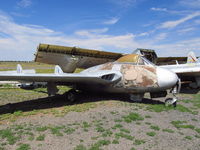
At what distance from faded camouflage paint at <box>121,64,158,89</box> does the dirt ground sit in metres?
1.23

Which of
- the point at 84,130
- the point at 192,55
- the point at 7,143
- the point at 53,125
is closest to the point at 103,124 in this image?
the point at 84,130

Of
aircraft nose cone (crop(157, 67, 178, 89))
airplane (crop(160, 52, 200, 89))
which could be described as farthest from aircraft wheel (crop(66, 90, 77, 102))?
airplane (crop(160, 52, 200, 89))

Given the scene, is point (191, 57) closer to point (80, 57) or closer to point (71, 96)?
point (80, 57)

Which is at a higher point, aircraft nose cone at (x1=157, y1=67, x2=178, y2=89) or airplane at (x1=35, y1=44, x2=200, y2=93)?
airplane at (x1=35, y1=44, x2=200, y2=93)

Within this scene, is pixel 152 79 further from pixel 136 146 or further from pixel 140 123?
pixel 136 146

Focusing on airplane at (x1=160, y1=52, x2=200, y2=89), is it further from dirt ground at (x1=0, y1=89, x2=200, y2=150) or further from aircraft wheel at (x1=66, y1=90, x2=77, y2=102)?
aircraft wheel at (x1=66, y1=90, x2=77, y2=102)

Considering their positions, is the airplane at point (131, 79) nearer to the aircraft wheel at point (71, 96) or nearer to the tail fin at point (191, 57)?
the aircraft wheel at point (71, 96)

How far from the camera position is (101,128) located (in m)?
6.06

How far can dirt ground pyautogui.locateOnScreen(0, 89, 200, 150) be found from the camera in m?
4.88

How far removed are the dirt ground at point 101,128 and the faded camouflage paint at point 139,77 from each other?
1.23 meters

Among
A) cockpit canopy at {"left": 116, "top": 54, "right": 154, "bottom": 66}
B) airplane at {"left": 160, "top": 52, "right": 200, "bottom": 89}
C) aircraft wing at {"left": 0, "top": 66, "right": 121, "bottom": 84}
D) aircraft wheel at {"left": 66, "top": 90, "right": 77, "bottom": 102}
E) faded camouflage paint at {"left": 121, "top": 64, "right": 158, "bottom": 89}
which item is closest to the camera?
aircraft wing at {"left": 0, "top": 66, "right": 121, "bottom": 84}

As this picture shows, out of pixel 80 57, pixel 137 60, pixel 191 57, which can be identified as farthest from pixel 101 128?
pixel 191 57

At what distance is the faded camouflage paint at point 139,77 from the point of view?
30.1 ft

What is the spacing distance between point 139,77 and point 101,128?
14.0 feet
